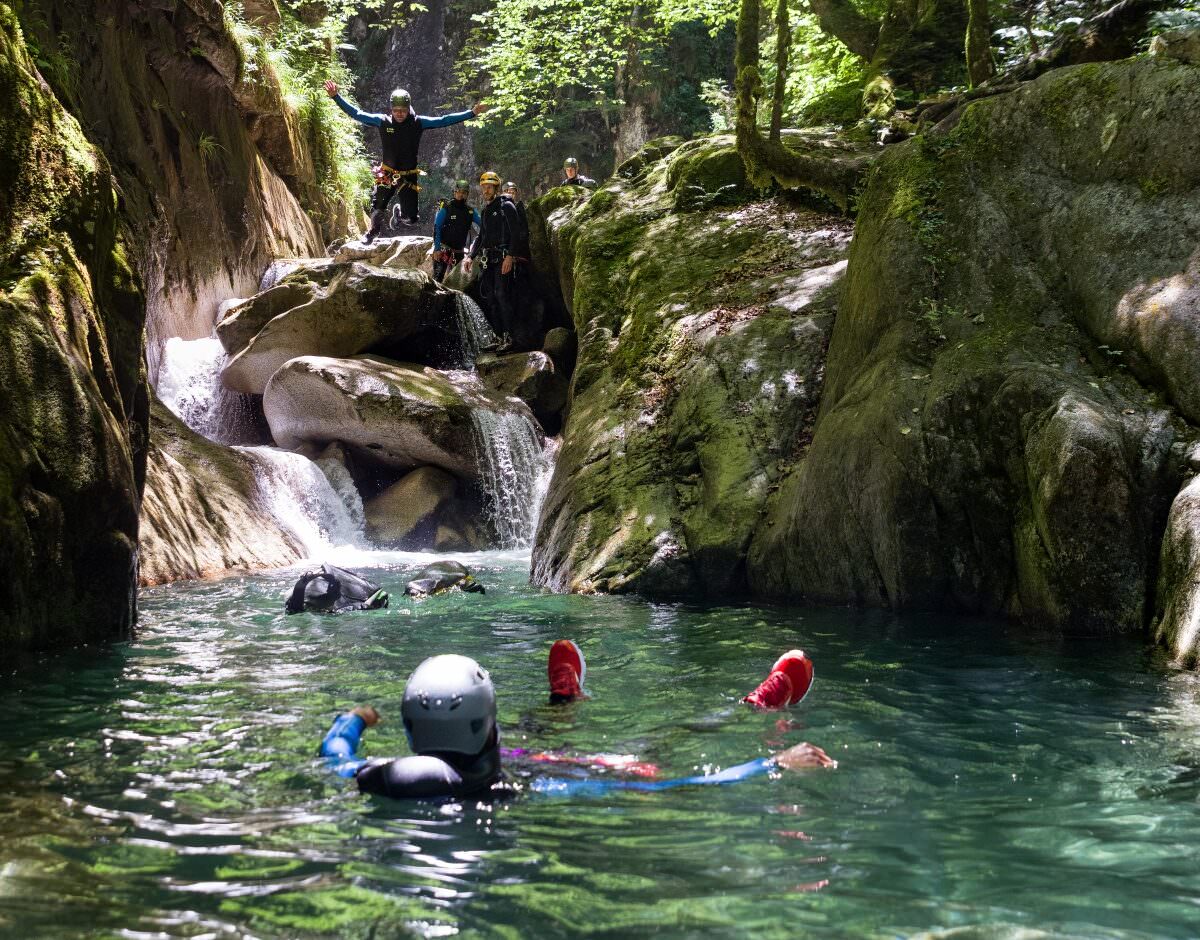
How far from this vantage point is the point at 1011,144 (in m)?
10.1

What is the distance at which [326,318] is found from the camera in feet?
61.6

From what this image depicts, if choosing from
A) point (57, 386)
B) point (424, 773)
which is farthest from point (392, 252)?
point (424, 773)

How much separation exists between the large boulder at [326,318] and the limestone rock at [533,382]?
5.50ft

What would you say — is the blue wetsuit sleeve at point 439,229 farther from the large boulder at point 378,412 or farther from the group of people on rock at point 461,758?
the group of people on rock at point 461,758

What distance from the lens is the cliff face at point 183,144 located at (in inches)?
653

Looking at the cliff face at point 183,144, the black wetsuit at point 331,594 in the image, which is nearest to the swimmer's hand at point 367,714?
the black wetsuit at point 331,594

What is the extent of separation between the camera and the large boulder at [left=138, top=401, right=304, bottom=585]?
1220cm

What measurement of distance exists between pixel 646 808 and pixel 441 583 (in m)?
7.10

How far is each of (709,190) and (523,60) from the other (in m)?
13.9

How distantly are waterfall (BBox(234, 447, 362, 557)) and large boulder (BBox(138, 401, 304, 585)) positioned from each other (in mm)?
214

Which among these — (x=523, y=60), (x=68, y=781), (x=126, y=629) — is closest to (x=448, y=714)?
(x=68, y=781)

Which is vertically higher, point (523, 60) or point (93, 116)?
point (523, 60)

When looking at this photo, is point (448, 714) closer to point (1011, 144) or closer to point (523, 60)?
point (1011, 144)

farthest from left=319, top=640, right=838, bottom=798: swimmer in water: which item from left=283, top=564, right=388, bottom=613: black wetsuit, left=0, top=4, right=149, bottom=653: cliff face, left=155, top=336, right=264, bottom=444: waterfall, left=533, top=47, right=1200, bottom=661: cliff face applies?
left=155, top=336, right=264, bottom=444: waterfall
